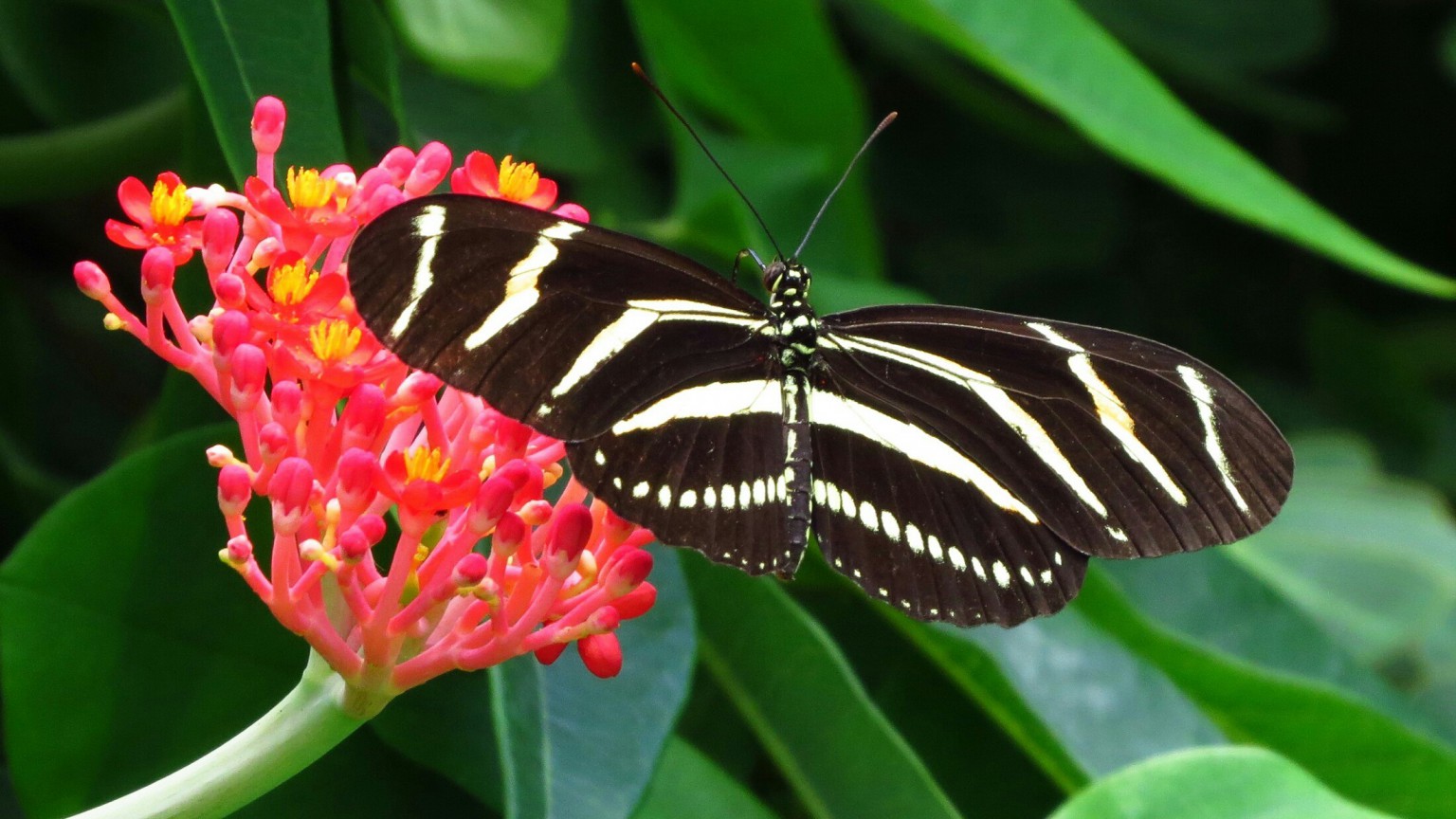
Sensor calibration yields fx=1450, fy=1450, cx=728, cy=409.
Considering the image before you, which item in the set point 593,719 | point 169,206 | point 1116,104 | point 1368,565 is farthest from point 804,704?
point 1368,565

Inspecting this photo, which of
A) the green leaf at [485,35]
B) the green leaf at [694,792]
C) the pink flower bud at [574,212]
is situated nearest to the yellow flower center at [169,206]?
the pink flower bud at [574,212]

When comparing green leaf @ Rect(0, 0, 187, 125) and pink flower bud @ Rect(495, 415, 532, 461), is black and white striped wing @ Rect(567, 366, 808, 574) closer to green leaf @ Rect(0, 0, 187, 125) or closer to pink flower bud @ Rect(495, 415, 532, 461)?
pink flower bud @ Rect(495, 415, 532, 461)

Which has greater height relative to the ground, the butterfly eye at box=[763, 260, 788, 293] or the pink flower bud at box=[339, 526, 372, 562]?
the butterfly eye at box=[763, 260, 788, 293]

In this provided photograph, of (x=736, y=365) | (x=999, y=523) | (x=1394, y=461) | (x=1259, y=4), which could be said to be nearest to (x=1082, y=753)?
(x=999, y=523)

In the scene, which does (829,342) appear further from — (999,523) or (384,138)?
(384,138)

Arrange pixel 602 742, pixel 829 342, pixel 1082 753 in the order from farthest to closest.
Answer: pixel 1082 753, pixel 829 342, pixel 602 742

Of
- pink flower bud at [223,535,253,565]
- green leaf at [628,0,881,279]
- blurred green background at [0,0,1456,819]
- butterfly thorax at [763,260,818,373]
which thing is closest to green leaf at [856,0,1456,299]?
blurred green background at [0,0,1456,819]

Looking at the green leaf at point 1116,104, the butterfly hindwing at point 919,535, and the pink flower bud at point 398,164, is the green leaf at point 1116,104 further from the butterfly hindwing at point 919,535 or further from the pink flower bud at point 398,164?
the pink flower bud at point 398,164
